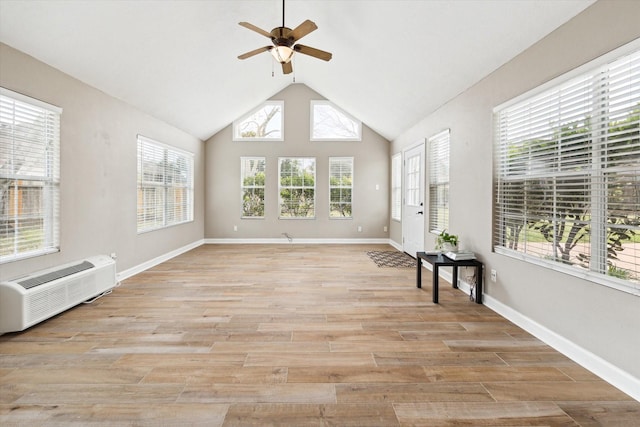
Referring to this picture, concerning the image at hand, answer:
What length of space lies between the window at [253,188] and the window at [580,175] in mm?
5612

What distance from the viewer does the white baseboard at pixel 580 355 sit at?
1854mm

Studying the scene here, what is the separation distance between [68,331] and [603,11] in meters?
4.52

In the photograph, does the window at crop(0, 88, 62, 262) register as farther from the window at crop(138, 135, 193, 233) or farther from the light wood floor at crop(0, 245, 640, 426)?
the window at crop(138, 135, 193, 233)

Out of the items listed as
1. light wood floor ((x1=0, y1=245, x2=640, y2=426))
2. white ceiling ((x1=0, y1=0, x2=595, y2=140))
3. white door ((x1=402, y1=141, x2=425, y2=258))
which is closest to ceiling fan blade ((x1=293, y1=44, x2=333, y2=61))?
white ceiling ((x1=0, y1=0, x2=595, y2=140))

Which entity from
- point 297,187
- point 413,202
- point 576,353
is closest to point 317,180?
point 297,187

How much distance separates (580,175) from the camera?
2.28 metres

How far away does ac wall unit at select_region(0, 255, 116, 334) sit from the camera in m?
2.58

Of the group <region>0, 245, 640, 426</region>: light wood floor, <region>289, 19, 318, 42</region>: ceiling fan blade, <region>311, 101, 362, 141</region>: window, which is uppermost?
<region>311, 101, 362, 141</region>: window

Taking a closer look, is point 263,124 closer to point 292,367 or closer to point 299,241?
point 299,241

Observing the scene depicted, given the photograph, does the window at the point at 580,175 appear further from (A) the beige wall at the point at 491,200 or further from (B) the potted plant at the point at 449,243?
(B) the potted plant at the point at 449,243

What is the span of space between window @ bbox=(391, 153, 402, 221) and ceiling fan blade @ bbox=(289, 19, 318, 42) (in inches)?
163

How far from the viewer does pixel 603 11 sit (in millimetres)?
2043

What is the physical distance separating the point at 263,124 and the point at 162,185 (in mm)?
3029

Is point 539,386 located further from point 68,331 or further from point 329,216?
point 329,216
